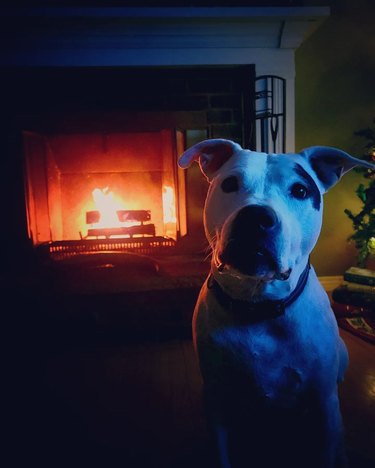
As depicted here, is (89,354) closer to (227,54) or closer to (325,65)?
(227,54)

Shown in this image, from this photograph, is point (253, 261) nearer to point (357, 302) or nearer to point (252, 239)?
point (252, 239)

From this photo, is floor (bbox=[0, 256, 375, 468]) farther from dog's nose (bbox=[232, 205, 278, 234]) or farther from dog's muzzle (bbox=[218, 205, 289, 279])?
dog's nose (bbox=[232, 205, 278, 234])

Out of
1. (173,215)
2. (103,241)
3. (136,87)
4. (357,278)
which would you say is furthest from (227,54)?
(357,278)

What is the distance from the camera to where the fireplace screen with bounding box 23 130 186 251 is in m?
3.11

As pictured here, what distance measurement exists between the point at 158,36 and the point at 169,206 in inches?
49.6

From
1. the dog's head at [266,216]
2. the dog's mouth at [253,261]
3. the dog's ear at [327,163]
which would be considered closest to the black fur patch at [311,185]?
the dog's head at [266,216]

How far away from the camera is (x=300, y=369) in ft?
4.00

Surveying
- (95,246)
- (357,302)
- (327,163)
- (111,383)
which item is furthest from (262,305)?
(95,246)

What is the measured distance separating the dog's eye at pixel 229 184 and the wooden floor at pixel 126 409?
1060 mm

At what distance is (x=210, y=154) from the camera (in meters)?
1.45

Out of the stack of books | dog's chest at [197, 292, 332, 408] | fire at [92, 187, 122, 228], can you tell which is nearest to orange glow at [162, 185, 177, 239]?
fire at [92, 187, 122, 228]

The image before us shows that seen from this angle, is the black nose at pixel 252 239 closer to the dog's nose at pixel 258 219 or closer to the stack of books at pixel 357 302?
the dog's nose at pixel 258 219

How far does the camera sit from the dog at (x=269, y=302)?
1065mm

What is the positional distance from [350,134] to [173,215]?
1705 millimetres
